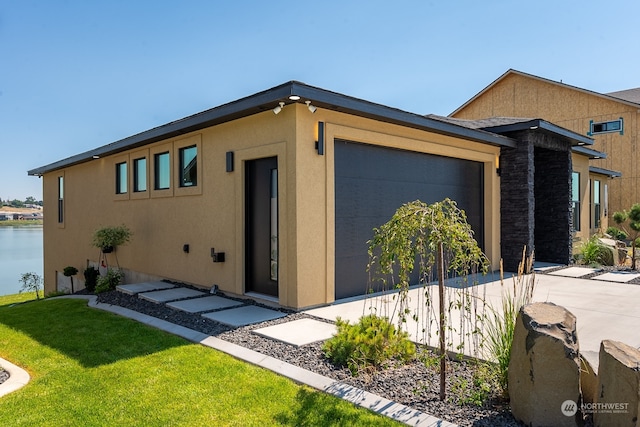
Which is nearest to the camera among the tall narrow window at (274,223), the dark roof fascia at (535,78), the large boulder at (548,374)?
A: the large boulder at (548,374)

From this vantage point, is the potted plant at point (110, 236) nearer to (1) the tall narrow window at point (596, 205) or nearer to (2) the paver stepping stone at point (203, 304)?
(2) the paver stepping stone at point (203, 304)

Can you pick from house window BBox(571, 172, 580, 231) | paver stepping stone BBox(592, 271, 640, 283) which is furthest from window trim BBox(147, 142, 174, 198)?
house window BBox(571, 172, 580, 231)

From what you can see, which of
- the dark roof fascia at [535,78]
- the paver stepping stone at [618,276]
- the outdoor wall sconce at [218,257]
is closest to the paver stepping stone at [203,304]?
the outdoor wall sconce at [218,257]

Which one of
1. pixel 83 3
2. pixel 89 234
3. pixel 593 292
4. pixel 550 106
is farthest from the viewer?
pixel 550 106

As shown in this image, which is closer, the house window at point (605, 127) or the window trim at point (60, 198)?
the window trim at point (60, 198)

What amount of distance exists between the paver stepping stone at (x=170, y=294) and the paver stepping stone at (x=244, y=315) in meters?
1.46

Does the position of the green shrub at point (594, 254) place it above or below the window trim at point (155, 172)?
below

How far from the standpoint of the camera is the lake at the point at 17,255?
725 inches

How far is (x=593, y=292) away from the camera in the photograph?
7.85 metres

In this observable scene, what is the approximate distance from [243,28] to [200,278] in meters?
6.28

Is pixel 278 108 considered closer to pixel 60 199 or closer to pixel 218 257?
pixel 218 257

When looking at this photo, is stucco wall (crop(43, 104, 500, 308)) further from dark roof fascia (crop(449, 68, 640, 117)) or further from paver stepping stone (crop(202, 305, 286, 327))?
dark roof fascia (crop(449, 68, 640, 117))

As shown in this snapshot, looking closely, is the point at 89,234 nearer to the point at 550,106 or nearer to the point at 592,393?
the point at 592,393

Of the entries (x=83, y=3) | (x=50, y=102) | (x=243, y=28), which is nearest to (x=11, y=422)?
(x=243, y=28)
